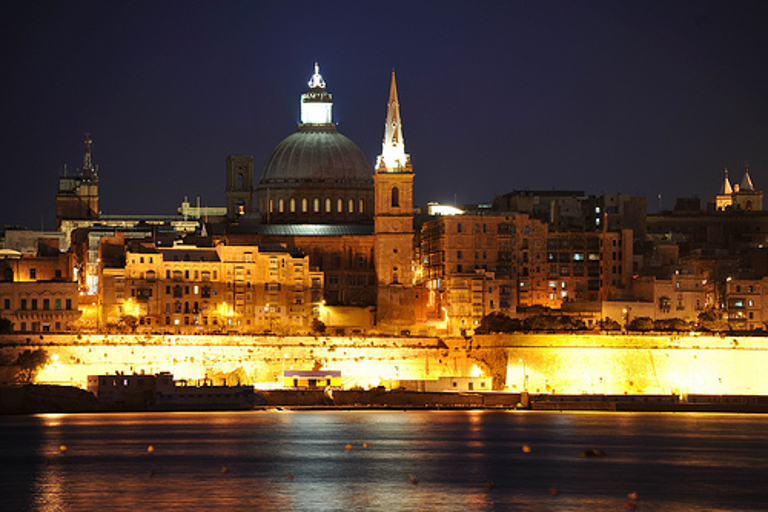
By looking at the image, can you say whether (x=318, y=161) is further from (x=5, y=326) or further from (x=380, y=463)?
(x=380, y=463)

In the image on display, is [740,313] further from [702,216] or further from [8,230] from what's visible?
[8,230]

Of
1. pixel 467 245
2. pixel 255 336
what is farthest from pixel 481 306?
pixel 255 336

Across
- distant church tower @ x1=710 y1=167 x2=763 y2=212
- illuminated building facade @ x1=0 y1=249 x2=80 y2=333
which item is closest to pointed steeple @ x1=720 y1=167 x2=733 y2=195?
distant church tower @ x1=710 y1=167 x2=763 y2=212

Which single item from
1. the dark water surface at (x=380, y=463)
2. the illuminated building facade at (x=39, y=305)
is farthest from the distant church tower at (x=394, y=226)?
the illuminated building facade at (x=39, y=305)

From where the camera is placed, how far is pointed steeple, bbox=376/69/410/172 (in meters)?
96.2

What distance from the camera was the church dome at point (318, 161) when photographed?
343 feet

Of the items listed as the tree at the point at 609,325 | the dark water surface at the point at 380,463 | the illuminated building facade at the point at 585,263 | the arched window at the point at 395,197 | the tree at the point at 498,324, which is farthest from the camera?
the illuminated building facade at the point at 585,263

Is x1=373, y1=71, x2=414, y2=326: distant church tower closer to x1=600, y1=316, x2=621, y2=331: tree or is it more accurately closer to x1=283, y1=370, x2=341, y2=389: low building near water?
x1=283, y1=370, x2=341, y2=389: low building near water

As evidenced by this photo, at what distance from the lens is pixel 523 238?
97.4m

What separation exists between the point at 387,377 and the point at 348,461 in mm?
26996

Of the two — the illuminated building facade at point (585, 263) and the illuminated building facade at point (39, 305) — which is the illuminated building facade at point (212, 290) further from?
the illuminated building facade at point (585, 263)

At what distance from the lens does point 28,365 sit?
3236 inches

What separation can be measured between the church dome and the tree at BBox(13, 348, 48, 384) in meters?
26.7

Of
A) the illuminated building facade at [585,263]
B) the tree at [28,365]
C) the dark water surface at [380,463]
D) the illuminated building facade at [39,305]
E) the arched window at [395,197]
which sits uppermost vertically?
the arched window at [395,197]
